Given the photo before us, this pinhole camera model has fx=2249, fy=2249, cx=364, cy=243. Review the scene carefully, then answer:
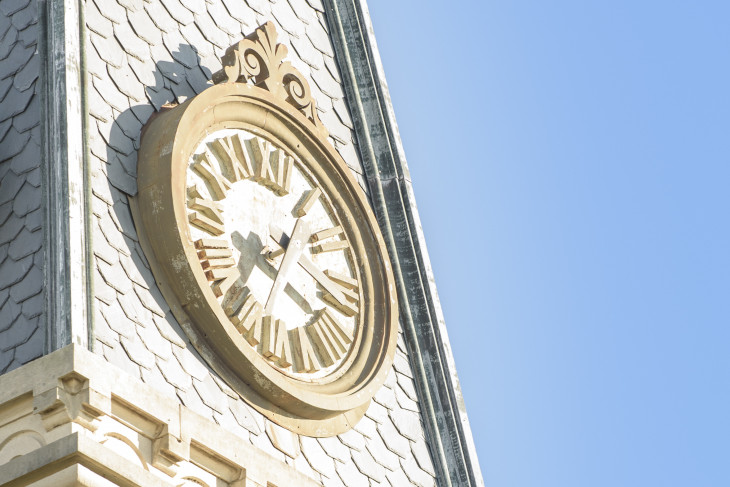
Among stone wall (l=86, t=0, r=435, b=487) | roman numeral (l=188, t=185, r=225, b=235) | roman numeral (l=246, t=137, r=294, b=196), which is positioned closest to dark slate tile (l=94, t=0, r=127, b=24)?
stone wall (l=86, t=0, r=435, b=487)

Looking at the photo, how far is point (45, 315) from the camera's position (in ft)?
46.7

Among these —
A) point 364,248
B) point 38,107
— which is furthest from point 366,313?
point 38,107

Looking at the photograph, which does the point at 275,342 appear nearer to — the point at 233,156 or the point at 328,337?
the point at 328,337

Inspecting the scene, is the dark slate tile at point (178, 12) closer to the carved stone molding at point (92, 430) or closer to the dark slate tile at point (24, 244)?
the dark slate tile at point (24, 244)

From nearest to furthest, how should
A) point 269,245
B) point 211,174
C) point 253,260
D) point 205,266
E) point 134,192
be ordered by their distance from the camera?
point 134,192, point 205,266, point 211,174, point 253,260, point 269,245

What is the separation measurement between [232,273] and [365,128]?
9.85ft

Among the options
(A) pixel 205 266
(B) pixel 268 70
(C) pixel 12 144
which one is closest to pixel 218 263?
(A) pixel 205 266

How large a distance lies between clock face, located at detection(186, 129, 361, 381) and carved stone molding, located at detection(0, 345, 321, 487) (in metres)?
1.23

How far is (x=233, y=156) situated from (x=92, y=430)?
297 cm

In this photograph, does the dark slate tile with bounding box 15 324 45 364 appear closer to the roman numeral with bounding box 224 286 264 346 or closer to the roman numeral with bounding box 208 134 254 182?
the roman numeral with bounding box 224 286 264 346

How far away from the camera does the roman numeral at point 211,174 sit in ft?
51.8

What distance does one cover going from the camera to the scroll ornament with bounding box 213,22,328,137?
54.0ft

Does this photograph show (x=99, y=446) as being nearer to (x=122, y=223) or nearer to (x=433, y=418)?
(x=122, y=223)

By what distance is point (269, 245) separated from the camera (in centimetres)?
1617
